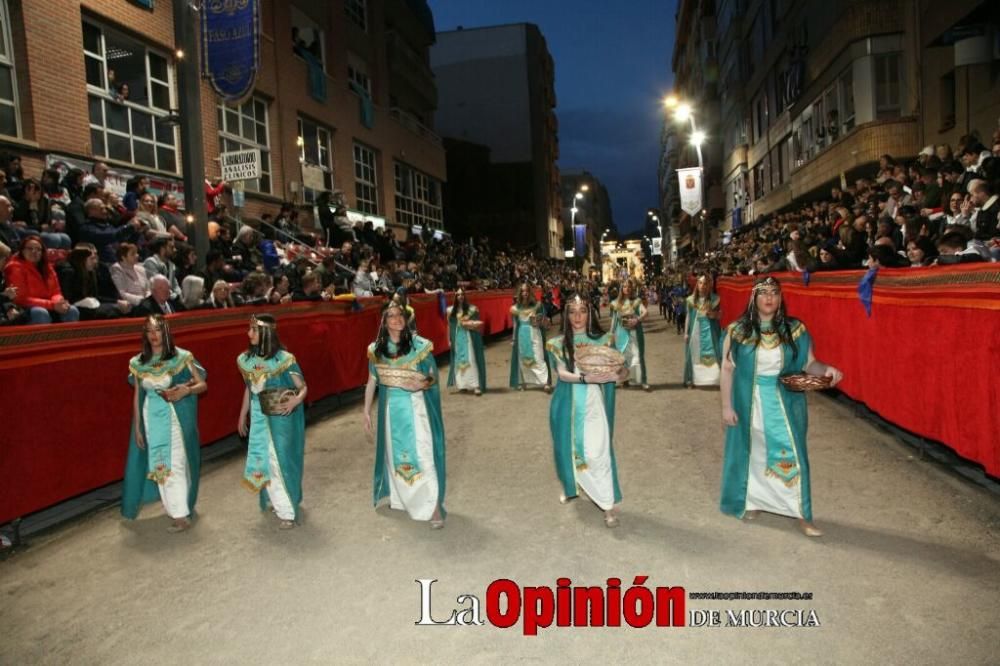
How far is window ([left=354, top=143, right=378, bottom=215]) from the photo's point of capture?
24117 mm

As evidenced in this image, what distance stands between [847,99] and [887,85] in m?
1.40

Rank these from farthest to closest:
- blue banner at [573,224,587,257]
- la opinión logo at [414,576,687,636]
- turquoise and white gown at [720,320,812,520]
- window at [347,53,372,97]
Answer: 1. blue banner at [573,224,587,257]
2. window at [347,53,372,97]
3. turquoise and white gown at [720,320,812,520]
4. la opinión logo at [414,576,687,636]

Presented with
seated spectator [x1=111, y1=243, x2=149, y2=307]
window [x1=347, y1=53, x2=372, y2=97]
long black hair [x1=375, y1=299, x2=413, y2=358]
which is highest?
window [x1=347, y1=53, x2=372, y2=97]

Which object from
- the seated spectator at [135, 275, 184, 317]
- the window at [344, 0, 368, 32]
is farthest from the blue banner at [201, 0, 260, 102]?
the window at [344, 0, 368, 32]

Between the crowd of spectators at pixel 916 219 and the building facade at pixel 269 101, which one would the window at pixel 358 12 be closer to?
the building facade at pixel 269 101

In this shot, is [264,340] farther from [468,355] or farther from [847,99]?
[847,99]

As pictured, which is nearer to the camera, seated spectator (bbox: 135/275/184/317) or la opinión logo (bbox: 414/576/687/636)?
la opinión logo (bbox: 414/576/687/636)

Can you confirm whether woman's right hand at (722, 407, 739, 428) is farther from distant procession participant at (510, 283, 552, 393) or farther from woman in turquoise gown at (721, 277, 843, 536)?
distant procession participant at (510, 283, 552, 393)

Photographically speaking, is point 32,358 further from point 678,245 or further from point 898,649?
point 678,245

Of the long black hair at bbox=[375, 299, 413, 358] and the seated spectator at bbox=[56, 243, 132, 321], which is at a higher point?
the seated spectator at bbox=[56, 243, 132, 321]

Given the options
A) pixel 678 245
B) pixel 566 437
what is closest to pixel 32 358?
pixel 566 437

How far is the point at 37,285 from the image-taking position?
23.6ft

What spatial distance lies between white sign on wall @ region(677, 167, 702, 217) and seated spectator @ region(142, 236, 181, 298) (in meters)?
23.1

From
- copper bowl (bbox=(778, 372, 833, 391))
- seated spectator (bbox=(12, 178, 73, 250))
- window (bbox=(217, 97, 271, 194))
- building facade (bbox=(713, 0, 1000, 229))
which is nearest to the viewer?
copper bowl (bbox=(778, 372, 833, 391))
